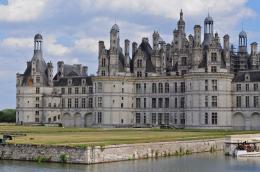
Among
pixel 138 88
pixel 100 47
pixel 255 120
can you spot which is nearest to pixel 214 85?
pixel 255 120

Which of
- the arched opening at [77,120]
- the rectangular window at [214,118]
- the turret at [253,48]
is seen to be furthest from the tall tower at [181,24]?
the arched opening at [77,120]

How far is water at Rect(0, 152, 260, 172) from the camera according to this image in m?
41.6

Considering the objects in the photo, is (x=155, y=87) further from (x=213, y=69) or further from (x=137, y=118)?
(x=213, y=69)

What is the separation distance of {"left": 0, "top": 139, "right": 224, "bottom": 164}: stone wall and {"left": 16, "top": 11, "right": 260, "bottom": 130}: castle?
112ft

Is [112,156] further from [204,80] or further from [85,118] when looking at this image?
[85,118]

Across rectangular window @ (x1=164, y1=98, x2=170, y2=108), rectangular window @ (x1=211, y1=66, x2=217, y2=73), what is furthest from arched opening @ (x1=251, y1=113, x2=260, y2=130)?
rectangular window @ (x1=164, y1=98, x2=170, y2=108)

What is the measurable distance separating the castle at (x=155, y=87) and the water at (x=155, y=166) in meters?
36.4

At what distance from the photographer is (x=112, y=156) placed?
45469mm

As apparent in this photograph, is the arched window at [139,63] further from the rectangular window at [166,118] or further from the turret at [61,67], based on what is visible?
the turret at [61,67]

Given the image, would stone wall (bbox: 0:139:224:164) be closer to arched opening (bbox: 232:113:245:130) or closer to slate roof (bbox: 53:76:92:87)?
arched opening (bbox: 232:113:245:130)

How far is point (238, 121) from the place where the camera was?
285ft

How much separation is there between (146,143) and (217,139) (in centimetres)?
1172

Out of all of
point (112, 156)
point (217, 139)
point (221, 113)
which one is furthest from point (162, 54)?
point (112, 156)

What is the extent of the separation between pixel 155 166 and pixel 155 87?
1941 inches
